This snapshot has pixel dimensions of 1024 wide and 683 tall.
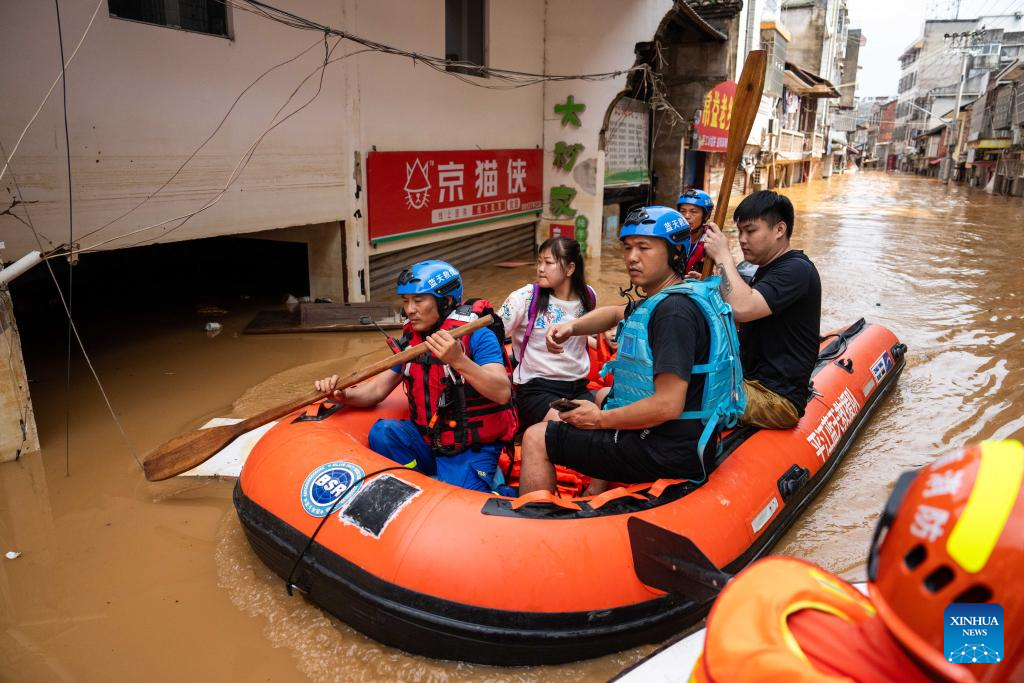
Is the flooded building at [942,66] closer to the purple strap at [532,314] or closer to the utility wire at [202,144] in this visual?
the utility wire at [202,144]

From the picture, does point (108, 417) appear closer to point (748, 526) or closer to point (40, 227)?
point (40, 227)

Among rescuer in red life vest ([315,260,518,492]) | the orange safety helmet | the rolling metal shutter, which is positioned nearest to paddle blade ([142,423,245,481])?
rescuer in red life vest ([315,260,518,492])

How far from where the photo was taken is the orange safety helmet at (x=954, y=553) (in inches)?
36.1

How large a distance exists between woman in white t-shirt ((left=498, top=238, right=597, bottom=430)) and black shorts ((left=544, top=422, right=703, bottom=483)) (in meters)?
0.73

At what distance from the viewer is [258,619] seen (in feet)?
9.51

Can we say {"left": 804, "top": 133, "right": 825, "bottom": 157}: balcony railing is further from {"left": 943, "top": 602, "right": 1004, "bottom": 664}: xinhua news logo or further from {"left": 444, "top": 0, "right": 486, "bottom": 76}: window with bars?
{"left": 943, "top": 602, "right": 1004, "bottom": 664}: xinhua news logo

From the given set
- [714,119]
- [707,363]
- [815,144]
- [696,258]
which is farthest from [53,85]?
[815,144]

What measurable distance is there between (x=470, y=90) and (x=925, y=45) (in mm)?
75877

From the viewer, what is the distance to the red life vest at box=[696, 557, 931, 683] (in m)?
1.04

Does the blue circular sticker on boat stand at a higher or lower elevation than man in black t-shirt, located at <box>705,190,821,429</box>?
lower

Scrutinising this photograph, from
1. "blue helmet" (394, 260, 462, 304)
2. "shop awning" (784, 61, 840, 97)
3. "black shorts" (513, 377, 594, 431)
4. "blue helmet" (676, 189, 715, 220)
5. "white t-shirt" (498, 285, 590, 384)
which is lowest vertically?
"black shorts" (513, 377, 594, 431)

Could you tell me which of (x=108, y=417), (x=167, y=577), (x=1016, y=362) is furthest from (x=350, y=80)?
(x=1016, y=362)

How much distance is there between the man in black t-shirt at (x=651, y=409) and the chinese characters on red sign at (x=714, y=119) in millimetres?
12629

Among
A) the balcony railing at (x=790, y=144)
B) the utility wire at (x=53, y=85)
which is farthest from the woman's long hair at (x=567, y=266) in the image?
the balcony railing at (x=790, y=144)
